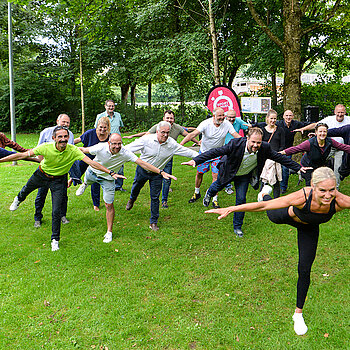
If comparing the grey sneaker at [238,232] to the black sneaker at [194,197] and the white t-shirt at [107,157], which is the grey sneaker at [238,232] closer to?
the black sneaker at [194,197]

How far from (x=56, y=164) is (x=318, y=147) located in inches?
205

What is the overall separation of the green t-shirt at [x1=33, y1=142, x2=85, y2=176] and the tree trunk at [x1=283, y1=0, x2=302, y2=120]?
26.3 ft

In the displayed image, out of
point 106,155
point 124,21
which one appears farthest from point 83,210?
point 124,21

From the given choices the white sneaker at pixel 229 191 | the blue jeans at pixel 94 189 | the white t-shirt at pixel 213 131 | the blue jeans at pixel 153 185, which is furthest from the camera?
the white sneaker at pixel 229 191

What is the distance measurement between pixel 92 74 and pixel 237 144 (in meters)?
20.3

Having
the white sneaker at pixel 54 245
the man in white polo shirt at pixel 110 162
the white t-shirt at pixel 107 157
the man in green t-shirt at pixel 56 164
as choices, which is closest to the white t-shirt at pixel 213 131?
the man in white polo shirt at pixel 110 162

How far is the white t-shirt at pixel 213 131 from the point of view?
27.7 feet

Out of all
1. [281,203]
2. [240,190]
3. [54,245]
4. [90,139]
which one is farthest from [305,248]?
[90,139]

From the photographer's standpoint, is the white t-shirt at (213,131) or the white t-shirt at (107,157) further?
the white t-shirt at (213,131)

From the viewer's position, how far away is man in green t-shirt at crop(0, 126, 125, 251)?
6.32 m

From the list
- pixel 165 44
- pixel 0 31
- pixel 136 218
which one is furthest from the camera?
pixel 0 31

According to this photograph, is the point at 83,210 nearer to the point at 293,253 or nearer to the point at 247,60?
the point at 293,253

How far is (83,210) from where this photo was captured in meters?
8.79

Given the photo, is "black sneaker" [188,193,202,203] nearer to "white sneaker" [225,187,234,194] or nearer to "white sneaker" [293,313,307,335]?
"white sneaker" [225,187,234,194]
